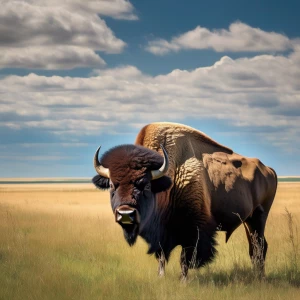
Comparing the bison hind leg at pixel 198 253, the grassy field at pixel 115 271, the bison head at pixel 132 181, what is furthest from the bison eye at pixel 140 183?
the bison hind leg at pixel 198 253

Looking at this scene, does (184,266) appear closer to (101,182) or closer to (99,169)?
(101,182)

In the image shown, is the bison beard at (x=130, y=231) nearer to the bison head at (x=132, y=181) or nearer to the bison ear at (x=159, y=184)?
the bison head at (x=132, y=181)

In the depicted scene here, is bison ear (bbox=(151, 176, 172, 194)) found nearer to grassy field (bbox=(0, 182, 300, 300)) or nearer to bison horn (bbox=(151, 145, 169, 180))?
bison horn (bbox=(151, 145, 169, 180))

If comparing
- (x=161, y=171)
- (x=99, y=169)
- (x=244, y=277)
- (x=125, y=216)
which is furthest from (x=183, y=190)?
(x=125, y=216)

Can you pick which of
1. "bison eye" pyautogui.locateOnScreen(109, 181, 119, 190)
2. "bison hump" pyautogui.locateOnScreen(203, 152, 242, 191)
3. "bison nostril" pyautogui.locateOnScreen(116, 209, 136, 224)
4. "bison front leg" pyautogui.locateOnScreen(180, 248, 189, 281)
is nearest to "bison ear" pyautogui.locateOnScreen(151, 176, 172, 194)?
"bison eye" pyautogui.locateOnScreen(109, 181, 119, 190)

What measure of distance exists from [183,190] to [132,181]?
1.59 metres

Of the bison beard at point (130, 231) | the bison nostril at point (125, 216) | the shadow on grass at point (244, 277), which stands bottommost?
the shadow on grass at point (244, 277)

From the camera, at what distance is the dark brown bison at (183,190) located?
286 inches

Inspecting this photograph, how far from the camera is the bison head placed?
6.91 m

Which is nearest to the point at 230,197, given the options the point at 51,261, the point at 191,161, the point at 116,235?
the point at 191,161

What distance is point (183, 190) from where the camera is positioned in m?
8.55

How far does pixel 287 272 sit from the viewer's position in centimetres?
936

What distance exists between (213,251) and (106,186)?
222cm

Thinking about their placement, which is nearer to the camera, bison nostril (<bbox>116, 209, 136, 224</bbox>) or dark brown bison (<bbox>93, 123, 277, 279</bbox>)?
bison nostril (<bbox>116, 209, 136, 224</bbox>)
